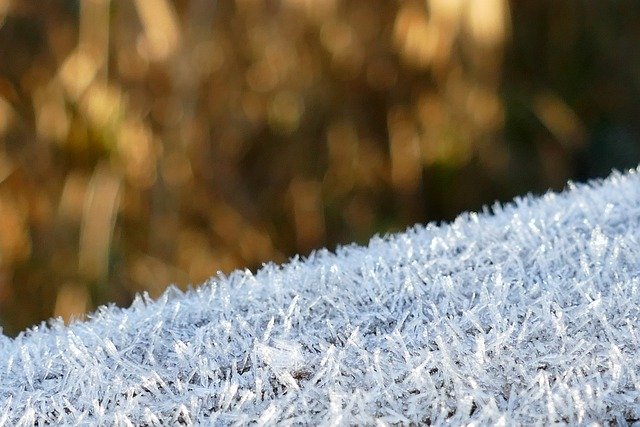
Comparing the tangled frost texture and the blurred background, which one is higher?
the blurred background

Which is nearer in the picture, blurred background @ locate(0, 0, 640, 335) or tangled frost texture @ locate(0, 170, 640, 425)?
tangled frost texture @ locate(0, 170, 640, 425)

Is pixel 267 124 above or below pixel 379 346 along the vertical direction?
above

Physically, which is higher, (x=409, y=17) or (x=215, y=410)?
(x=409, y=17)

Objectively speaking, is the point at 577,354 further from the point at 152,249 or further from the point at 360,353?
the point at 152,249

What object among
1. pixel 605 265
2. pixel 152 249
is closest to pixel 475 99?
pixel 152 249
